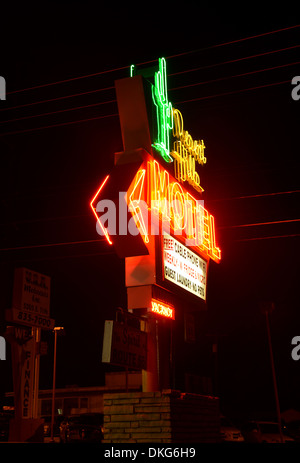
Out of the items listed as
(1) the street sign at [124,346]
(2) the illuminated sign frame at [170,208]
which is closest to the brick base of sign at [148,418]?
(1) the street sign at [124,346]

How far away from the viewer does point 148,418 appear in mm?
10367

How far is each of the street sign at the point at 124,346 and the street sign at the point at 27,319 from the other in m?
1.52

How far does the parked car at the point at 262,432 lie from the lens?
20.4 m

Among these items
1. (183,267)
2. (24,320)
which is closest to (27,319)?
(24,320)

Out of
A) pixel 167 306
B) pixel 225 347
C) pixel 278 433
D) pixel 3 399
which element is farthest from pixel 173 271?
pixel 225 347

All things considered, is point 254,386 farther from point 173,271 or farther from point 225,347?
point 173,271

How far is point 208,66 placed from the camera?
46.5 feet

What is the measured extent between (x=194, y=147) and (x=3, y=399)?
92.9 feet

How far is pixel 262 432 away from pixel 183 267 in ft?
43.8

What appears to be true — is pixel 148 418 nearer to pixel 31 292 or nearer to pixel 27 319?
pixel 27 319

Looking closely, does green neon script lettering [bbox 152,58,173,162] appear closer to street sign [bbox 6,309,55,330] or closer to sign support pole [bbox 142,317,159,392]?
sign support pole [bbox 142,317,159,392]

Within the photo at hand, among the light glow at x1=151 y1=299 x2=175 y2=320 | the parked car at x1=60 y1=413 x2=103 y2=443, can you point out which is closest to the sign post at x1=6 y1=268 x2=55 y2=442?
the light glow at x1=151 y1=299 x2=175 y2=320

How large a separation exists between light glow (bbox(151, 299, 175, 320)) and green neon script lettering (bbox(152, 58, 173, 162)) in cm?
373

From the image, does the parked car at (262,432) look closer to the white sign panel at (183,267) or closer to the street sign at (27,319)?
the white sign panel at (183,267)
